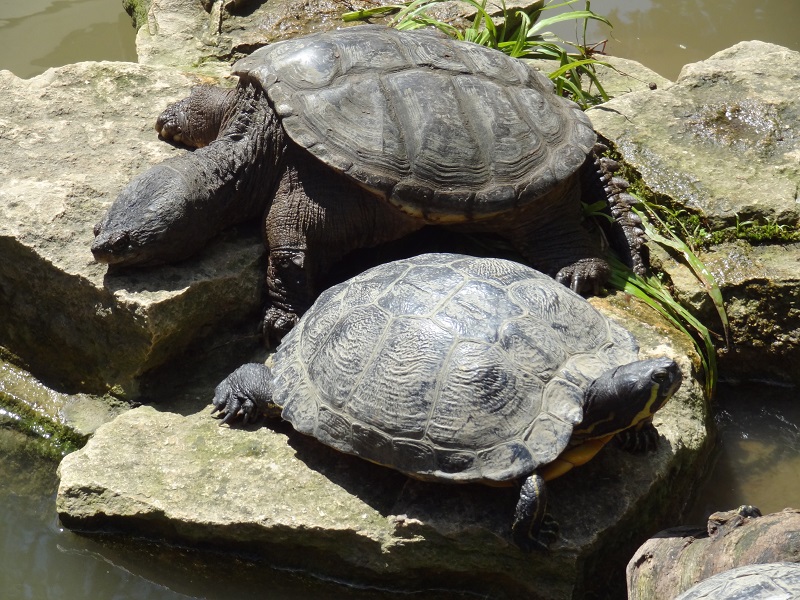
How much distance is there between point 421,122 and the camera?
14.9ft

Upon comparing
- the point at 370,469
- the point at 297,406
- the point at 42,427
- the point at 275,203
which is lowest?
the point at 42,427

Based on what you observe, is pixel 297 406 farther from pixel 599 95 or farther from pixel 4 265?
pixel 599 95

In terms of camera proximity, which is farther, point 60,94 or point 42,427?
point 60,94

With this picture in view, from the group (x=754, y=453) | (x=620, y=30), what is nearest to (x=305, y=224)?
(x=754, y=453)

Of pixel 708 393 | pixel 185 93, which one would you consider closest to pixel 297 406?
pixel 708 393

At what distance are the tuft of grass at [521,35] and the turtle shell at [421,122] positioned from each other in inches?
55.8

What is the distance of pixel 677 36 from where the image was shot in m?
8.24

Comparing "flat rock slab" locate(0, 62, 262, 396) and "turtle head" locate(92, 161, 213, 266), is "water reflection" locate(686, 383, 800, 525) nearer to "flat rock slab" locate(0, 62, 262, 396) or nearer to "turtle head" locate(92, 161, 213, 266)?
"flat rock slab" locate(0, 62, 262, 396)

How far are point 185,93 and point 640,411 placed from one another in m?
3.88

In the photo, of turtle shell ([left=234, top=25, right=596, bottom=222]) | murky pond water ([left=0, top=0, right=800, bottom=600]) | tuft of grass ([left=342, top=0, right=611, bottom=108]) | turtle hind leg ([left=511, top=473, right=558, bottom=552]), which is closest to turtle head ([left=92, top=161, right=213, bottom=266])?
turtle shell ([left=234, top=25, right=596, bottom=222])

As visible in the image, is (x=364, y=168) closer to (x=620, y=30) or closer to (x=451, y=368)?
(x=451, y=368)

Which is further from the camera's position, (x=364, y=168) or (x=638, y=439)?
(x=364, y=168)

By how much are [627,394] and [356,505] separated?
1.22 meters

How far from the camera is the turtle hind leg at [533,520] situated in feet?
10.8
